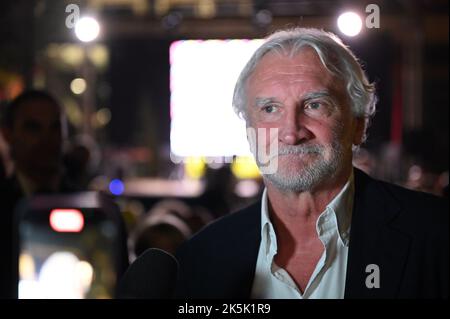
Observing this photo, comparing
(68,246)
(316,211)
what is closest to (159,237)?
(68,246)

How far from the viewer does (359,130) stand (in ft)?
4.33

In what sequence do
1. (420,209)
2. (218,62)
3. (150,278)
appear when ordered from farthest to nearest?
(218,62) < (420,209) < (150,278)

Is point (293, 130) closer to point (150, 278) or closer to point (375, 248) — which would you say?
point (375, 248)

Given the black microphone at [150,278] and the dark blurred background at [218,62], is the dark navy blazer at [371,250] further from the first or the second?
the black microphone at [150,278]

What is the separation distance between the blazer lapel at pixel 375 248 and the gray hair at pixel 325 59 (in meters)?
0.14

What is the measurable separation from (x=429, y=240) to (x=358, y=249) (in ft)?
0.35

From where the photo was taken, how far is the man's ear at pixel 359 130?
130cm

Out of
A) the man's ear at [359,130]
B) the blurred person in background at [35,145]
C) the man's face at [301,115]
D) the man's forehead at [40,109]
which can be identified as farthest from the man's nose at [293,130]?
the man's forehead at [40,109]

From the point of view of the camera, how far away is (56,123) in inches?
67.8

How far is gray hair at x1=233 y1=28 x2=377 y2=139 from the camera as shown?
1235mm

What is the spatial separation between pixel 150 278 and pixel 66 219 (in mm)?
438
